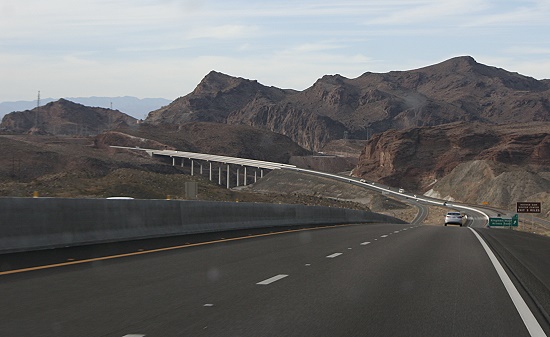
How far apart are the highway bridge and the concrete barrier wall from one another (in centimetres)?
54

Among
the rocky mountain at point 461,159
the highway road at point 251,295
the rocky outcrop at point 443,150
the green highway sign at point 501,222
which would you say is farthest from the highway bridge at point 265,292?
the rocky outcrop at point 443,150

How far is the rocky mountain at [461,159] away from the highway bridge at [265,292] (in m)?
127

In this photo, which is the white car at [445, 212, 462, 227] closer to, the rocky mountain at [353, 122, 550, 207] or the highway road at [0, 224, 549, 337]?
the highway road at [0, 224, 549, 337]

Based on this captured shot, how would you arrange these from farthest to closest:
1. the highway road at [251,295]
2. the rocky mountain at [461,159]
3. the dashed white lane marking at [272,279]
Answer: the rocky mountain at [461,159] → the dashed white lane marking at [272,279] → the highway road at [251,295]

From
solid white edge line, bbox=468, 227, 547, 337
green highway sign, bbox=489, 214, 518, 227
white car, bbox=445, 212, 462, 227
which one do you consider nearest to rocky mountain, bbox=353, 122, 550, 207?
green highway sign, bbox=489, 214, 518, 227

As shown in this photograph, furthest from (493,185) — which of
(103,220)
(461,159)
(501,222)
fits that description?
(103,220)

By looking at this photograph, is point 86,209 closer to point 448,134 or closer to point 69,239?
point 69,239

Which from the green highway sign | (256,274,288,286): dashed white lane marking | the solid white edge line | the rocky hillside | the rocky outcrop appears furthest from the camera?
the rocky outcrop

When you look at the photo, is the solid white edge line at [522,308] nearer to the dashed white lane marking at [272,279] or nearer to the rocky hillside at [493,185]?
the dashed white lane marking at [272,279]

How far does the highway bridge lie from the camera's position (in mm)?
7750

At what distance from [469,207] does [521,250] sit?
110 meters

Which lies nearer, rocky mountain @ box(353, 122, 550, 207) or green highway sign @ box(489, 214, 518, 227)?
green highway sign @ box(489, 214, 518, 227)

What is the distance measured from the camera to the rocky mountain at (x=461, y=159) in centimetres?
14475

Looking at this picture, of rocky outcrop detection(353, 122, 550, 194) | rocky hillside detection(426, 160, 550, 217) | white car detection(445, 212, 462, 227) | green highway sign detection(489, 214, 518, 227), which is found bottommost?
green highway sign detection(489, 214, 518, 227)
